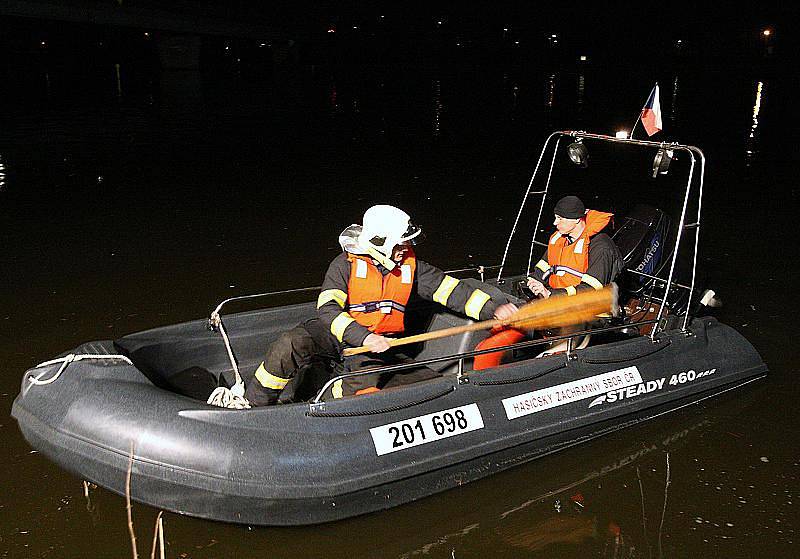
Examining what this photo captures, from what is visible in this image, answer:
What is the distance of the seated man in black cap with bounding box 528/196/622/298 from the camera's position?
641 centimetres

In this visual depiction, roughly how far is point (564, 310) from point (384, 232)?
4.22 feet

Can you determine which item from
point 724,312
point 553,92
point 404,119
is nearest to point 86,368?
point 724,312

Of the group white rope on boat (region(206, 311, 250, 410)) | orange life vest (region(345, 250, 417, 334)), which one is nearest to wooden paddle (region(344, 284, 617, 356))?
orange life vest (region(345, 250, 417, 334))

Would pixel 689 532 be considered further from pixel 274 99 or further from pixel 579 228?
pixel 274 99

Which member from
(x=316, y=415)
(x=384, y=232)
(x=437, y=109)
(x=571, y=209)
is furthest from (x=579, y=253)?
(x=437, y=109)

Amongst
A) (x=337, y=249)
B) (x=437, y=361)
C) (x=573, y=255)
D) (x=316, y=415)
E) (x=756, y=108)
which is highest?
(x=573, y=255)

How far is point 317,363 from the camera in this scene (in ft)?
19.1

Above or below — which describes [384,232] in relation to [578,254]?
above

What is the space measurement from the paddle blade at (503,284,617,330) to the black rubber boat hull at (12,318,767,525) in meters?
0.28

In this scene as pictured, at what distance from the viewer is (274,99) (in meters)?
31.1

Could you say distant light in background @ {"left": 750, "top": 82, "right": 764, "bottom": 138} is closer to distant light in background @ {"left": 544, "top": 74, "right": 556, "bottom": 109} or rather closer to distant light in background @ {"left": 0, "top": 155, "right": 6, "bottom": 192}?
distant light in background @ {"left": 544, "top": 74, "right": 556, "bottom": 109}

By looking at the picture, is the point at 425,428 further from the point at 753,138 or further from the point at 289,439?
the point at 753,138

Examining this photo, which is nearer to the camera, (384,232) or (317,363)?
(384,232)

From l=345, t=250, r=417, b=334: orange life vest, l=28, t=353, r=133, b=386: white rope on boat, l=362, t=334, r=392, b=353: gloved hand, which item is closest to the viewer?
l=28, t=353, r=133, b=386: white rope on boat
